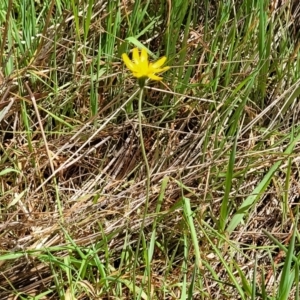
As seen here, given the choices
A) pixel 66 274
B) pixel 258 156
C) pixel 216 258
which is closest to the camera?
pixel 66 274

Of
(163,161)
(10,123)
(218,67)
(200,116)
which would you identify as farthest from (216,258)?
(10,123)

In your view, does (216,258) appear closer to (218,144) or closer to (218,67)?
(218,144)

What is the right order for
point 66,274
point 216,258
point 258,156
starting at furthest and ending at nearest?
point 258,156
point 216,258
point 66,274

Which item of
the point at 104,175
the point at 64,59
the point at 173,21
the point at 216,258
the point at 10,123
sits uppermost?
the point at 173,21

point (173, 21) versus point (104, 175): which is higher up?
point (173, 21)

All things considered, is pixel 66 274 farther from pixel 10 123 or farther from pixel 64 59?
pixel 64 59

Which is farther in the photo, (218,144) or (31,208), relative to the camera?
(218,144)

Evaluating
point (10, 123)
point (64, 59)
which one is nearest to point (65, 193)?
point (10, 123)
